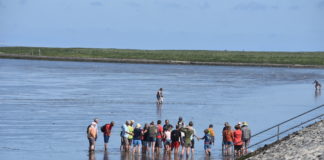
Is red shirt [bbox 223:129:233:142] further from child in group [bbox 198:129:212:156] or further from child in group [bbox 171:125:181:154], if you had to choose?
child in group [bbox 171:125:181:154]

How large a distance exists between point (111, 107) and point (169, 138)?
19226 millimetres

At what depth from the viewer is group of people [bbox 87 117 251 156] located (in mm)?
27969

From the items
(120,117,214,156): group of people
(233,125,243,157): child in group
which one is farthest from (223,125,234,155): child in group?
(120,117,214,156): group of people

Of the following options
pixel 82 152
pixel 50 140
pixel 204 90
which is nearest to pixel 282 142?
pixel 82 152

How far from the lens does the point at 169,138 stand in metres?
28.8

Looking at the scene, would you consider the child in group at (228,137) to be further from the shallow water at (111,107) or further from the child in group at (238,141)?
the shallow water at (111,107)

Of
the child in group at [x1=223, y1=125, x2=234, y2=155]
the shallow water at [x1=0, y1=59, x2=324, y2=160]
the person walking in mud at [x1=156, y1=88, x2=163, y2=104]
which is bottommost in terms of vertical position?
the shallow water at [x1=0, y1=59, x2=324, y2=160]

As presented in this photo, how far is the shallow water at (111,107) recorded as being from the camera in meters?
31.2

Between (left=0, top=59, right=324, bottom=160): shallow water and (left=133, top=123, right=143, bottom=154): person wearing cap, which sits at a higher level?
(left=133, top=123, right=143, bottom=154): person wearing cap

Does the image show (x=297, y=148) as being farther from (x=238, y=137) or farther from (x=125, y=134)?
(x=125, y=134)

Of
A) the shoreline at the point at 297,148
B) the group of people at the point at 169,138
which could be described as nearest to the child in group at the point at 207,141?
the group of people at the point at 169,138

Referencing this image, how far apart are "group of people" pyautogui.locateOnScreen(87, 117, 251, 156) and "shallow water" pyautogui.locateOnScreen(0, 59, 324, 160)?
2.15 ft

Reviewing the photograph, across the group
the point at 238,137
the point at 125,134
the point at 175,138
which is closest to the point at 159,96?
the point at 125,134

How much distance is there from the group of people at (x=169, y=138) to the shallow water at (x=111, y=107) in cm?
65
